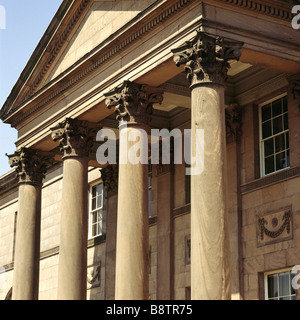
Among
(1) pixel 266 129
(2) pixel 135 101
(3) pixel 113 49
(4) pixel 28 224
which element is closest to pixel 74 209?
(4) pixel 28 224

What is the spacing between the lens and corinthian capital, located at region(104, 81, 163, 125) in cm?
2378

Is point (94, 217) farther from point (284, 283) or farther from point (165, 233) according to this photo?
point (284, 283)

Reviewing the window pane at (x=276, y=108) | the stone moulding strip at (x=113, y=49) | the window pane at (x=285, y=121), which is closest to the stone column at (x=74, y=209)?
the stone moulding strip at (x=113, y=49)

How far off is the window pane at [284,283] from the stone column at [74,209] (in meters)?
6.39

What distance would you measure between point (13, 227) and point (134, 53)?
70.6ft

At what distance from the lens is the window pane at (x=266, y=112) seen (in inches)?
1034

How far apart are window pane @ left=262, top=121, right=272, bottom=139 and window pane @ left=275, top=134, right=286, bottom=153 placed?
0.45 meters

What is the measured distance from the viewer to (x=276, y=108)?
26.0 meters

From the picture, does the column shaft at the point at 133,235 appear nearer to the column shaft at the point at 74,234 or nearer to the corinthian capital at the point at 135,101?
the corinthian capital at the point at 135,101

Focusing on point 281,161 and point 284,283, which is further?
point 281,161

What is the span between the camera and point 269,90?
25.9 m

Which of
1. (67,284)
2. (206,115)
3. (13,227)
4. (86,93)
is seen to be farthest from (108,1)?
(13,227)

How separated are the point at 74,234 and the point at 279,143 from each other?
735 centimetres

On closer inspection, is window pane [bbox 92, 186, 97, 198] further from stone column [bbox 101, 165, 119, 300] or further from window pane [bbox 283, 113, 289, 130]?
window pane [bbox 283, 113, 289, 130]
